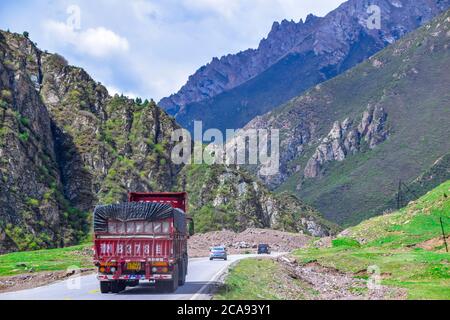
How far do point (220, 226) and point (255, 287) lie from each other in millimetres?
84546

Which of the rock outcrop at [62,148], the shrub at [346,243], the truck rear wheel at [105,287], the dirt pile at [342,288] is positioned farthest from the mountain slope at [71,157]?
the truck rear wheel at [105,287]

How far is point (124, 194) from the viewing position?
10719 centimetres

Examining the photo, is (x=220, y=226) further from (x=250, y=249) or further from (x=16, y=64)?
(x=16, y=64)

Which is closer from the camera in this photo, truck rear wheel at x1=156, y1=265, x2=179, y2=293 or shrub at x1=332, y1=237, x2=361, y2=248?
truck rear wheel at x1=156, y1=265, x2=179, y2=293

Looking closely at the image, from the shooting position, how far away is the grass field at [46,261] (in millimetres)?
50094

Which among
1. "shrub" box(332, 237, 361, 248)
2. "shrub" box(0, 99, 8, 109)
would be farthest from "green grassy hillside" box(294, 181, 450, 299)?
"shrub" box(0, 99, 8, 109)

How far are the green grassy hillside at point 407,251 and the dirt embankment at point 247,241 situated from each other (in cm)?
1730

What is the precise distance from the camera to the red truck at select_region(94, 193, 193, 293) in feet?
91.2

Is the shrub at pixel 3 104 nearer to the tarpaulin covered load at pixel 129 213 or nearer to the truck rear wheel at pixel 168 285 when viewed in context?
the tarpaulin covered load at pixel 129 213

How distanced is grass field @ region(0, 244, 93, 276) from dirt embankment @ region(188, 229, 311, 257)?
2312cm

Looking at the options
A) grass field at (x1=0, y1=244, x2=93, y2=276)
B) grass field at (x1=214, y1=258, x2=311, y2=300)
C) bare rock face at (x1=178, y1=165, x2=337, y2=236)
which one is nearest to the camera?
grass field at (x1=214, y1=258, x2=311, y2=300)

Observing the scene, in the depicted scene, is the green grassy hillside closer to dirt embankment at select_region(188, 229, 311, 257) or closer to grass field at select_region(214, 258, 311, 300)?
grass field at select_region(214, 258, 311, 300)

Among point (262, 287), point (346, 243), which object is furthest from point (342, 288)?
point (346, 243)

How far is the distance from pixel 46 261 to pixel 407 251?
111 feet
